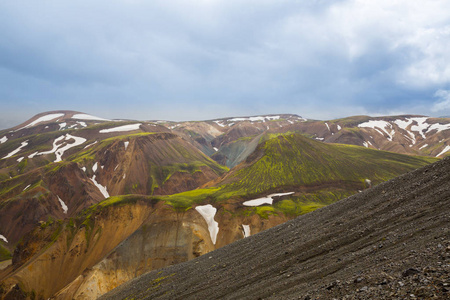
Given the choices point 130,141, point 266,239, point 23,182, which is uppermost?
point 130,141

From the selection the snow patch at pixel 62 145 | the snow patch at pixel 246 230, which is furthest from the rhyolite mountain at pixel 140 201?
the snow patch at pixel 62 145

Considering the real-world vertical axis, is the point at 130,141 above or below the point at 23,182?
above

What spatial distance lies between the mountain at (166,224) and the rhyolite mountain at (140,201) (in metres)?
0.28

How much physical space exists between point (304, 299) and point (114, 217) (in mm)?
74095

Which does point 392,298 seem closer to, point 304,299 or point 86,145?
point 304,299

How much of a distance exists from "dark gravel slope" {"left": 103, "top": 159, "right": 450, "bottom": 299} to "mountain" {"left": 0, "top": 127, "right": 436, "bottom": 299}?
27150 millimetres

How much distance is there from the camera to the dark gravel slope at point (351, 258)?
1103cm

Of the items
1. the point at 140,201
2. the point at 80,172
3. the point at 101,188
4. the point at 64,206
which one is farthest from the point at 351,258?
the point at 80,172

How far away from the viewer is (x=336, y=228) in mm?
22891

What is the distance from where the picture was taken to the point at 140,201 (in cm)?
8138

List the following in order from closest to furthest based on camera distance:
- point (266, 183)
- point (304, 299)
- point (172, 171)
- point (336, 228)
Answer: point (304, 299) → point (336, 228) → point (266, 183) → point (172, 171)

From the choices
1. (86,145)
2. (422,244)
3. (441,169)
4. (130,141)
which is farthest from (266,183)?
(86,145)

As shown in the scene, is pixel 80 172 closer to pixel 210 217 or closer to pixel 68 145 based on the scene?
pixel 68 145

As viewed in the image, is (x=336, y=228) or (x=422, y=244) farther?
(x=336, y=228)
